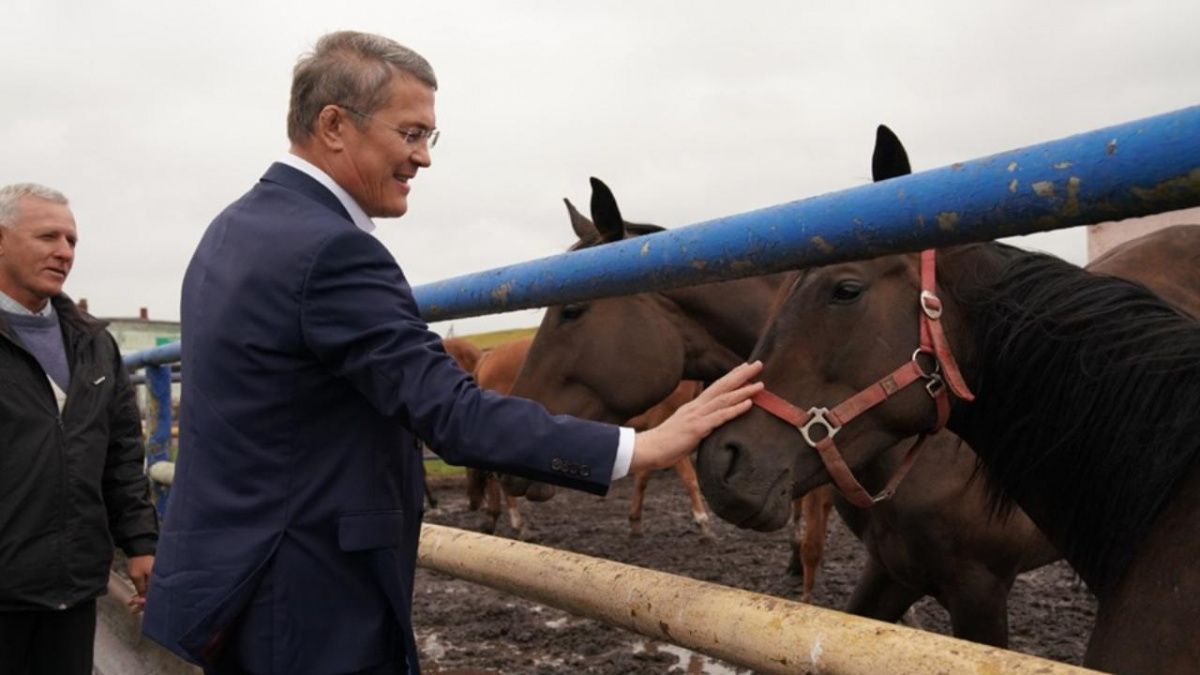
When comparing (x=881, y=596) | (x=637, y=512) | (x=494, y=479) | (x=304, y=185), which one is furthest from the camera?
(x=637, y=512)

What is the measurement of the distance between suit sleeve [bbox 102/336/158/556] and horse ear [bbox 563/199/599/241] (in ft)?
6.45

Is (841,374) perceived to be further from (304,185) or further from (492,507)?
(492,507)

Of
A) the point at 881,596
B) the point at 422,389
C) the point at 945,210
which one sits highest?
the point at 945,210

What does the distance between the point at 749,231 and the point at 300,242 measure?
0.72 metres

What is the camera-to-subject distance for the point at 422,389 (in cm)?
144

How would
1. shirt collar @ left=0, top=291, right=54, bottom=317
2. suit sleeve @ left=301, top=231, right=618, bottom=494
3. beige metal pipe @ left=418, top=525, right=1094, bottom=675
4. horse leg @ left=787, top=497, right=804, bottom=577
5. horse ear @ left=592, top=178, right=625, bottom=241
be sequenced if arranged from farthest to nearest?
horse leg @ left=787, top=497, right=804, bottom=577
horse ear @ left=592, top=178, right=625, bottom=241
shirt collar @ left=0, top=291, right=54, bottom=317
suit sleeve @ left=301, top=231, right=618, bottom=494
beige metal pipe @ left=418, top=525, right=1094, bottom=675

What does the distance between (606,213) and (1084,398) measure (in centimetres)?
226

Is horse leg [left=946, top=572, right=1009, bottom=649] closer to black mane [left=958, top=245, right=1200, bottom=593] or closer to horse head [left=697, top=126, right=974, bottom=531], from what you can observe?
black mane [left=958, top=245, right=1200, bottom=593]

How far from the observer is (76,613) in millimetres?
2682

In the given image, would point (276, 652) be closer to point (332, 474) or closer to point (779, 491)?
point (332, 474)

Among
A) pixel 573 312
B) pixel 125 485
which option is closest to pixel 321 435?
pixel 125 485

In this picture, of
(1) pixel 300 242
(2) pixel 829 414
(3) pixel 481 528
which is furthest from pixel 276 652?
(3) pixel 481 528

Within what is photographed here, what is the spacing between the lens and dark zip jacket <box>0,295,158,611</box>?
8.35 ft

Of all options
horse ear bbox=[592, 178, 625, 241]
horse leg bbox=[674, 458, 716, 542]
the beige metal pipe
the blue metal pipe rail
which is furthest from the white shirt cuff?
horse leg bbox=[674, 458, 716, 542]
